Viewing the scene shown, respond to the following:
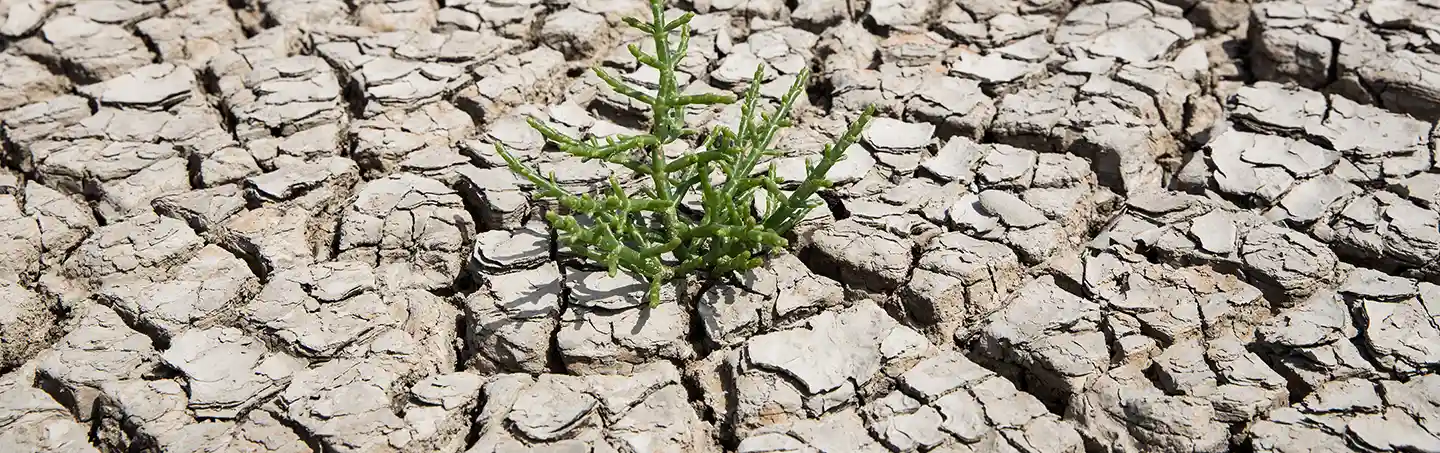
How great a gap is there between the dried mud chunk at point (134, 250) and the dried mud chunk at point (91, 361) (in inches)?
6.3

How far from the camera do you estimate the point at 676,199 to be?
2.51 meters

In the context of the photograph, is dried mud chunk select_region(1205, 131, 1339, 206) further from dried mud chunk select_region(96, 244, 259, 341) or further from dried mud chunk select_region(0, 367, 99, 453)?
dried mud chunk select_region(0, 367, 99, 453)

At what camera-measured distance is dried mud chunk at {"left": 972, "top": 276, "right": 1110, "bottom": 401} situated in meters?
2.35

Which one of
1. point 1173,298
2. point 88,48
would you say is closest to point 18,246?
point 88,48

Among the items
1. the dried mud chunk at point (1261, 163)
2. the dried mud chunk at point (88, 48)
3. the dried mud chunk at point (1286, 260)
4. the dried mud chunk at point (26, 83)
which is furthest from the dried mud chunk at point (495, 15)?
the dried mud chunk at point (1286, 260)

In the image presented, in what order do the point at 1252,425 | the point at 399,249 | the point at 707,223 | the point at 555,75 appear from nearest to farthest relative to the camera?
the point at 1252,425, the point at 707,223, the point at 399,249, the point at 555,75

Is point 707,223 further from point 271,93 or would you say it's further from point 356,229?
point 271,93

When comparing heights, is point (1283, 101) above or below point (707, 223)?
below

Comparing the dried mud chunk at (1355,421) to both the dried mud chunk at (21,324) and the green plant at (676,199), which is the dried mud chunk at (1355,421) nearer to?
the green plant at (676,199)

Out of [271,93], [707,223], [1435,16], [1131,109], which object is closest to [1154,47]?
[1131,109]

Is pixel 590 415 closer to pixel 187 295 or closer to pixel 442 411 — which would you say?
pixel 442 411

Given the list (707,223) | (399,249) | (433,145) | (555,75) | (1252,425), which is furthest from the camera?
(555,75)

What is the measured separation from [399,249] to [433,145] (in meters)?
0.43

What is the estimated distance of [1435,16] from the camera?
132 inches
